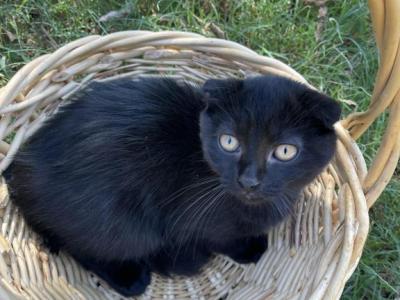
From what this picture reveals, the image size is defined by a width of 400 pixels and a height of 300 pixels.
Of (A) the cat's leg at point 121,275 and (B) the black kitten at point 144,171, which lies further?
(A) the cat's leg at point 121,275

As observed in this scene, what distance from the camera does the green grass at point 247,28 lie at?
207 centimetres

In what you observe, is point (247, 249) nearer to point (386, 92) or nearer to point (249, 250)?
point (249, 250)

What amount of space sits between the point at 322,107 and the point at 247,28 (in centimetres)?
100

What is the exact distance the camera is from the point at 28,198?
142cm

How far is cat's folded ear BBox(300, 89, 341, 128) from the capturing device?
1.17m

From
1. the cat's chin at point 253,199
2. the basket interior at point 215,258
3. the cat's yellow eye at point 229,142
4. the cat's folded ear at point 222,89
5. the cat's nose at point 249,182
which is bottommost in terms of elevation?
the basket interior at point 215,258

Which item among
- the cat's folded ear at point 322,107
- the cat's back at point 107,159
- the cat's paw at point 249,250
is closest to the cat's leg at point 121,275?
the cat's back at point 107,159

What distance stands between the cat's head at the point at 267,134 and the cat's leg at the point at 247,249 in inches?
13.8

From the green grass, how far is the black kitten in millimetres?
722

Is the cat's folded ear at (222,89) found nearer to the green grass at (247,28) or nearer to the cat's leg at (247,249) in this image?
the cat's leg at (247,249)

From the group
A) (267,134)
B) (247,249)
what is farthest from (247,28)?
(267,134)

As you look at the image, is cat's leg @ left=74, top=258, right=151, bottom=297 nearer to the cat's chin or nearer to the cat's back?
the cat's back

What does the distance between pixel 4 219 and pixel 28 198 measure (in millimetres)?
107

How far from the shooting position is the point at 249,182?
1.17 m
